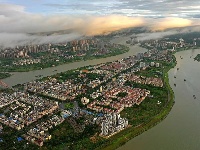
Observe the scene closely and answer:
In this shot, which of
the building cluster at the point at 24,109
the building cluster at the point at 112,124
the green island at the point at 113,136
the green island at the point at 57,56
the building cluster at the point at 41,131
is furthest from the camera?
the green island at the point at 57,56

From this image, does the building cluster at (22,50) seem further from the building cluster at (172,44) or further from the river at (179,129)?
the river at (179,129)

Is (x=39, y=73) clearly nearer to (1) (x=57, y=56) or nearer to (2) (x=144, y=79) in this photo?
(1) (x=57, y=56)

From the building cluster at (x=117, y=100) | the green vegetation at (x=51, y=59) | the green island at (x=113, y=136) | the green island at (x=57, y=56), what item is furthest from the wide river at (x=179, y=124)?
the green island at (x=57, y=56)

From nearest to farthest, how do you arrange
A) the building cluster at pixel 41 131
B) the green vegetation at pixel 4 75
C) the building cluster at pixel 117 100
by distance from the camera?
the building cluster at pixel 41 131
the building cluster at pixel 117 100
the green vegetation at pixel 4 75

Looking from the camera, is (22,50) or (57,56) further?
(22,50)

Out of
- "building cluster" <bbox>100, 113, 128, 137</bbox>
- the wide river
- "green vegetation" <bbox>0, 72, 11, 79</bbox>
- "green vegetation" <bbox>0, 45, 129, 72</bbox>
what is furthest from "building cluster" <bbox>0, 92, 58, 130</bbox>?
"green vegetation" <bbox>0, 45, 129, 72</bbox>

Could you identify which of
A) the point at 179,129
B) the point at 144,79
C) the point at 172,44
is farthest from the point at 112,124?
the point at 172,44

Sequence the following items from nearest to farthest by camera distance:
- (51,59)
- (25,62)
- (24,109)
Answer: (24,109) < (25,62) < (51,59)

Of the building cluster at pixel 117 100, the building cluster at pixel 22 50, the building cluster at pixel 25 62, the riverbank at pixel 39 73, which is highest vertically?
the building cluster at pixel 22 50
